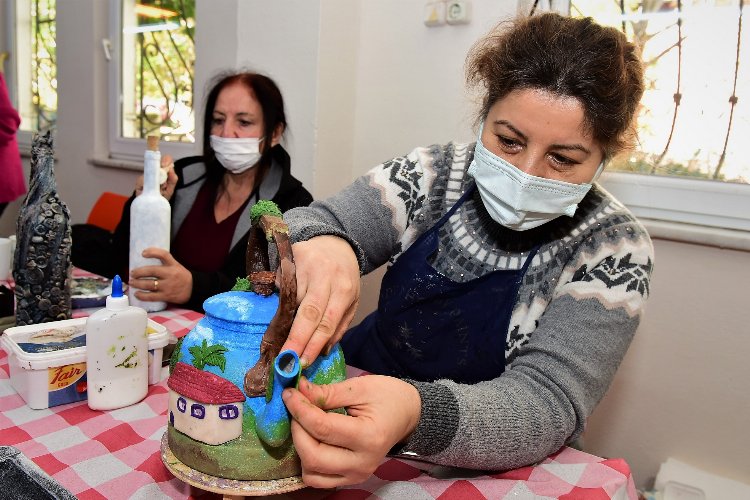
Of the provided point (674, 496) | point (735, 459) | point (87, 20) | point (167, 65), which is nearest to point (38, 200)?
point (674, 496)

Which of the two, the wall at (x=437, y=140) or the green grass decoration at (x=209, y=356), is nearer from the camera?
the green grass decoration at (x=209, y=356)

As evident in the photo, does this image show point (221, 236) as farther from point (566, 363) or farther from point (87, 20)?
point (87, 20)

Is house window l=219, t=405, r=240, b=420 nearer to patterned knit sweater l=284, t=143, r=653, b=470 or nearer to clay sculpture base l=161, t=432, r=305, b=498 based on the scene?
clay sculpture base l=161, t=432, r=305, b=498

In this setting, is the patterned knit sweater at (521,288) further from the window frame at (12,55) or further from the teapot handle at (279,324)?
the window frame at (12,55)

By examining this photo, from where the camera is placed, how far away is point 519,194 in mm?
1003

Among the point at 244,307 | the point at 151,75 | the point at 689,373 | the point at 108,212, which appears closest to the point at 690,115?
the point at 689,373

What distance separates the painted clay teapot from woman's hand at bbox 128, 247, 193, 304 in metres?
0.72

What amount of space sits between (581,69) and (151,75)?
3147 mm

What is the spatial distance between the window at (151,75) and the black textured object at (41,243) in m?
2.22

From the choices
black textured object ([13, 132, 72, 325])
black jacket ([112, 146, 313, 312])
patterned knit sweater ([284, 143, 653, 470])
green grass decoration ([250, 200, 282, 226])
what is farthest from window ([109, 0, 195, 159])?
green grass decoration ([250, 200, 282, 226])

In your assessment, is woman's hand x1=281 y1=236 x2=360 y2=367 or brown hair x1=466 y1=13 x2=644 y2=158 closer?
woman's hand x1=281 y1=236 x2=360 y2=367

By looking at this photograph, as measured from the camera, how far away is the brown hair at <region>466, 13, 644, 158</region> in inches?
37.9

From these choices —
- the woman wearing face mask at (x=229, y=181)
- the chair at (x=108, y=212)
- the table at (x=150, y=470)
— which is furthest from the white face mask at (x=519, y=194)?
the chair at (x=108, y=212)

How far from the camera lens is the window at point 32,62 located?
404 cm
